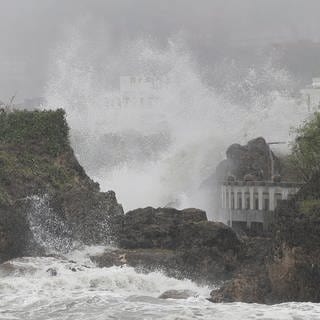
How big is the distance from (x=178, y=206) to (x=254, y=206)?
355 inches

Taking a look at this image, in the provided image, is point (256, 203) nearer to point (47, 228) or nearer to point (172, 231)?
point (172, 231)

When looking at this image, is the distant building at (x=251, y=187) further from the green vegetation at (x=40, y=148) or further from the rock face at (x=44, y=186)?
the green vegetation at (x=40, y=148)

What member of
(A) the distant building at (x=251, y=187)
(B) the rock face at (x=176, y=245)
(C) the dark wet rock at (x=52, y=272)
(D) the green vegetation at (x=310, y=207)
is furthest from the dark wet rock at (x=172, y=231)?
(C) the dark wet rock at (x=52, y=272)

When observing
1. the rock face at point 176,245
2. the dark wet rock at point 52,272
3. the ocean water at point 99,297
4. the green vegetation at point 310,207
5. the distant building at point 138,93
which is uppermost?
the distant building at point 138,93

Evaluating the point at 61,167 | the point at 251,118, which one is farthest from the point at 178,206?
the point at 251,118

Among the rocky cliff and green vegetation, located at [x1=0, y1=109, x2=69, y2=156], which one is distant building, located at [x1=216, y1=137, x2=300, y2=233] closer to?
the rocky cliff

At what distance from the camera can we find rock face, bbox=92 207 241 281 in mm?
21891

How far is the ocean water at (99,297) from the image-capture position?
1648 centimetres

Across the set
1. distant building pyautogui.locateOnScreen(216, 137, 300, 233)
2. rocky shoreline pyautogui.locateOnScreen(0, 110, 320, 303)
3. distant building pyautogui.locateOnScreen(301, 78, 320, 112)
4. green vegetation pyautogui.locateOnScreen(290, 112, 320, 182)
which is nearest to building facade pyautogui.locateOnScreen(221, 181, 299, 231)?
distant building pyautogui.locateOnScreen(216, 137, 300, 233)

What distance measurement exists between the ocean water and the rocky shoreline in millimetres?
871

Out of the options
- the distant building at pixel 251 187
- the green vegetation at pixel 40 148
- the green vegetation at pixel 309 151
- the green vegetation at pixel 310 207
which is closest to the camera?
the green vegetation at pixel 310 207

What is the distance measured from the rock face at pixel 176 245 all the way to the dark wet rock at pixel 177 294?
2.09m

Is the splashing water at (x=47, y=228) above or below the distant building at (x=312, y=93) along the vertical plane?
below

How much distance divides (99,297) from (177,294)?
1973mm
